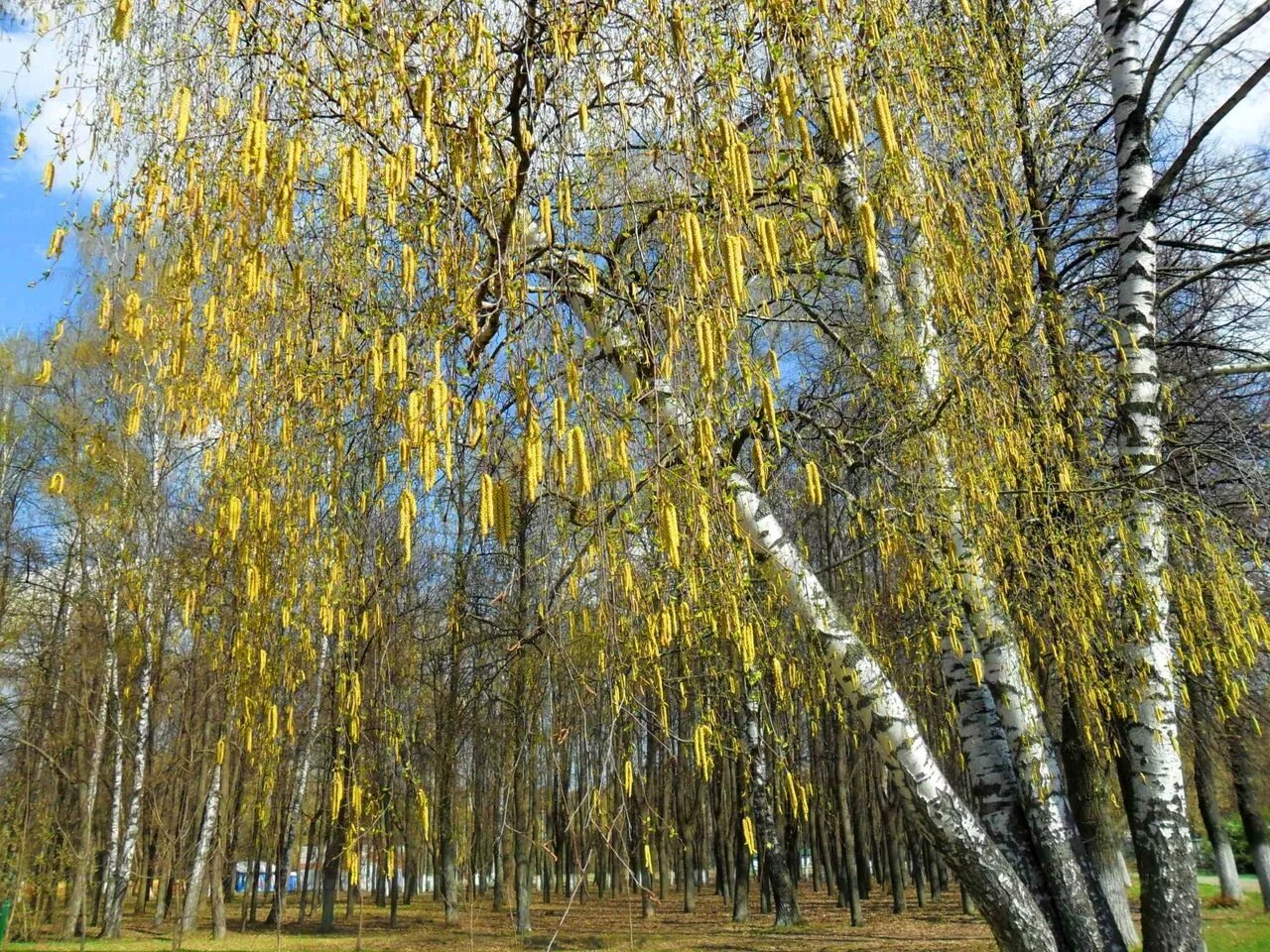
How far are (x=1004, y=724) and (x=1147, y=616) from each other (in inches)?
36.8

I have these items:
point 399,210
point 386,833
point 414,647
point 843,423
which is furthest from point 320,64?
point 414,647

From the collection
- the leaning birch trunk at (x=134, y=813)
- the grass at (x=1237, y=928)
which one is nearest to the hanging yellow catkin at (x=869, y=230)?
the grass at (x=1237, y=928)

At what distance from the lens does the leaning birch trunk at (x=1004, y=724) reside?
4371 millimetres

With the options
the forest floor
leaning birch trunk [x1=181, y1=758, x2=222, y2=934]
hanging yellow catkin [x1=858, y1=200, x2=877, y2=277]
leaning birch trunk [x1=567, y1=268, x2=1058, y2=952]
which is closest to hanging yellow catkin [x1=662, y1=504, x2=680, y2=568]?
hanging yellow catkin [x1=858, y1=200, x2=877, y2=277]

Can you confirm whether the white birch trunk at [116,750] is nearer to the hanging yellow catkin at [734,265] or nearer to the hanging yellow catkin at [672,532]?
the hanging yellow catkin at [672,532]

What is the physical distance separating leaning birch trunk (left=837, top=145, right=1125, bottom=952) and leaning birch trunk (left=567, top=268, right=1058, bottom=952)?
0.30 m

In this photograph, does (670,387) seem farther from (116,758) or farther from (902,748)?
(116,758)

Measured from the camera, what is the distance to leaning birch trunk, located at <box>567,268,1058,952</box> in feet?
13.4

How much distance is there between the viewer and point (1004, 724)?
473cm

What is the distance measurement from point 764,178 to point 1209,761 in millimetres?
12802

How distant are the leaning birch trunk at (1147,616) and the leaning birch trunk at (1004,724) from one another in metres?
0.34

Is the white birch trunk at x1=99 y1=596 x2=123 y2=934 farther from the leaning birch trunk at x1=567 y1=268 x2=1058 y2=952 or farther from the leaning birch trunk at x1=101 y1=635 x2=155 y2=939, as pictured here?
the leaning birch trunk at x1=567 y1=268 x2=1058 y2=952

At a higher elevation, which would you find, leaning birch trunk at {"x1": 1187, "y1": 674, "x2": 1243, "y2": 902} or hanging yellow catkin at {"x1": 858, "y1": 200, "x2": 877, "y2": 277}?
hanging yellow catkin at {"x1": 858, "y1": 200, "x2": 877, "y2": 277}

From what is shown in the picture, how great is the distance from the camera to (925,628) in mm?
4520
